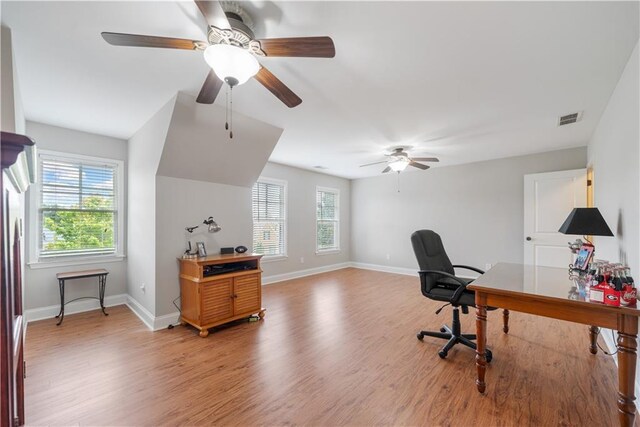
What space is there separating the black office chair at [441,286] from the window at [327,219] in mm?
3786

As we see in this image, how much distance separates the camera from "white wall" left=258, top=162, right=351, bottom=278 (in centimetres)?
557

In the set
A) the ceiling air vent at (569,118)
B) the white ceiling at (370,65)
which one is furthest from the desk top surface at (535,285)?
the ceiling air vent at (569,118)

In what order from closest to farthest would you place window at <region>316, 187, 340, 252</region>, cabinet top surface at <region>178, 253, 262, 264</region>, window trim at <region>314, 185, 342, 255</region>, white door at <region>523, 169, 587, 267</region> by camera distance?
cabinet top surface at <region>178, 253, 262, 264</region>, white door at <region>523, 169, 587, 267</region>, window trim at <region>314, 185, 342, 255</region>, window at <region>316, 187, 340, 252</region>

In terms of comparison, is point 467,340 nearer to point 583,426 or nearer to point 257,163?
point 583,426

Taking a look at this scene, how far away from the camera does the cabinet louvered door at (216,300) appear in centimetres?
297

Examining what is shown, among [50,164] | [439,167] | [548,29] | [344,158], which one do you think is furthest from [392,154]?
[50,164]

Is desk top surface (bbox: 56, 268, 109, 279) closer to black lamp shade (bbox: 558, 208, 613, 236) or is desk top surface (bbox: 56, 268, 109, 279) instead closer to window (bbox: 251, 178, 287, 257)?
window (bbox: 251, 178, 287, 257)

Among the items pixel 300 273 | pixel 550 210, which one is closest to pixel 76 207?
pixel 300 273

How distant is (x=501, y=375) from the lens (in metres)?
2.18

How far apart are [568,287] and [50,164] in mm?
5605

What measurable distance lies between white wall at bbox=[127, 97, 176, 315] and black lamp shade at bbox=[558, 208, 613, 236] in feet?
12.3

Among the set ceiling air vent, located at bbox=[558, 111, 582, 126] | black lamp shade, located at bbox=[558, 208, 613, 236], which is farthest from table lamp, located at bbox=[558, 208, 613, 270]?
ceiling air vent, located at bbox=[558, 111, 582, 126]

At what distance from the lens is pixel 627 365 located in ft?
4.87

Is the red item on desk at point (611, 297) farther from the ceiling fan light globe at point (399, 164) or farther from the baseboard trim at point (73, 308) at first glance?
the baseboard trim at point (73, 308)
